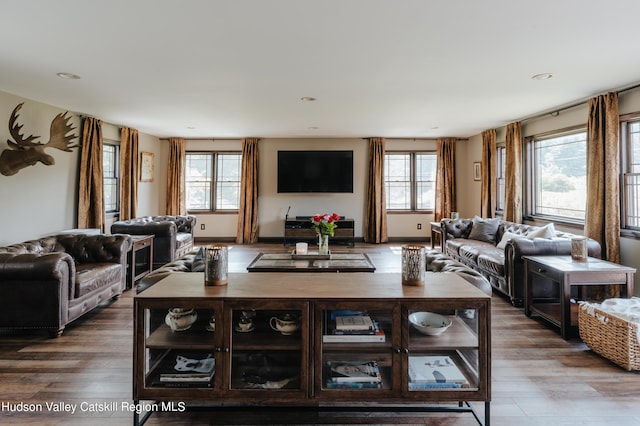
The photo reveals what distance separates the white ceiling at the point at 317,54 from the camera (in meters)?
2.29

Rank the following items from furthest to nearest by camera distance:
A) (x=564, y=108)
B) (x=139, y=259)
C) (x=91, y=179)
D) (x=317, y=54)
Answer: (x=91, y=179) → (x=139, y=259) → (x=564, y=108) → (x=317, y=54)

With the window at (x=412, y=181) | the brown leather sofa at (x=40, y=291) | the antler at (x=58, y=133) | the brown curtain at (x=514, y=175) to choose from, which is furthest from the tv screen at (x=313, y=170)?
the brown leather sofa at (x=40, y=291)

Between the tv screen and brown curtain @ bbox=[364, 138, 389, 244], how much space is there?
0.51 m

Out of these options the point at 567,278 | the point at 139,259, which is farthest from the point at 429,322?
the point at 139,259

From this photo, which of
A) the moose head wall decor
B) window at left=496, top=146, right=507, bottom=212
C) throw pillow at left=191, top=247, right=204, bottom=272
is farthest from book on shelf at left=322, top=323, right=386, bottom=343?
window at left=496, top=146, right=507, bottom=212

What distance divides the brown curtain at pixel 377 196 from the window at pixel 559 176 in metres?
3.01

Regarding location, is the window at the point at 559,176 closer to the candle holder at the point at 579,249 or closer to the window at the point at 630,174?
the window at the point at 630,174

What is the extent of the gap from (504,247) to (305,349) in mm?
3612

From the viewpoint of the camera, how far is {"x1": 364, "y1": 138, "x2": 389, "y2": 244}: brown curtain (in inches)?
310

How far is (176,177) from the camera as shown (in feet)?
26.2

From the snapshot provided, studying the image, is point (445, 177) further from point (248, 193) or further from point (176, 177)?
point (176, 177)

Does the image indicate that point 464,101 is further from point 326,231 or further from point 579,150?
point 326,231

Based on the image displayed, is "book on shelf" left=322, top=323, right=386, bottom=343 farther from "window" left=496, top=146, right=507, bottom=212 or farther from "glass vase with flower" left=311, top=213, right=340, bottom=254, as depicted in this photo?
"window" left=496, top=146, right=507, bottom=212

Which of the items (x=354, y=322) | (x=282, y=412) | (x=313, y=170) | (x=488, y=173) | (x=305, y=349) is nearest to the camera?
(x=305, y=349)
